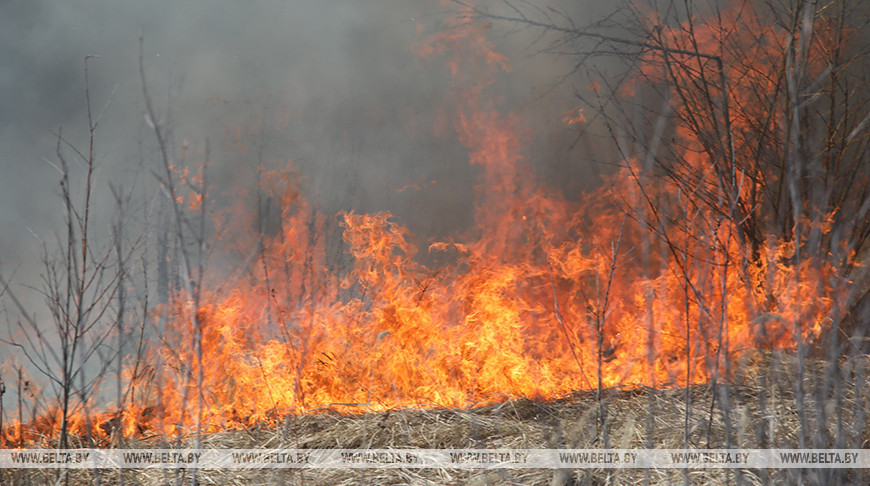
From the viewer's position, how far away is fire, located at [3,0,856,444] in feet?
15.2

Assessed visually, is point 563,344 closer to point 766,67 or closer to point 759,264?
point 759,264

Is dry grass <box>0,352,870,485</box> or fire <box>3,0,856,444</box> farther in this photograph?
fire <box>3,0,856,444</box>

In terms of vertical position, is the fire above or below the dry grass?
above

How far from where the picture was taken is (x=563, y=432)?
3.28 meters

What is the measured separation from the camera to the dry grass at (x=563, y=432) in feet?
9.27

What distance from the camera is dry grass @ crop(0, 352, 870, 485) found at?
2824 millimetres

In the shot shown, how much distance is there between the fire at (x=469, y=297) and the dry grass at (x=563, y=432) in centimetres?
28

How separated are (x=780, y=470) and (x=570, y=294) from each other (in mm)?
3633

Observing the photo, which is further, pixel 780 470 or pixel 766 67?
pixel 766 67

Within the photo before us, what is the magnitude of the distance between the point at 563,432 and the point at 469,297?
2361 millimetres

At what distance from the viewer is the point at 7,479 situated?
10.8ft

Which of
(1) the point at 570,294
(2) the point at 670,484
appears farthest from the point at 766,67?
(2) the point at 670,484

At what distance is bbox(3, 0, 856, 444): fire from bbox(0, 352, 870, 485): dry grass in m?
0.28

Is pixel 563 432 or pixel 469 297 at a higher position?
pixel 469 297
